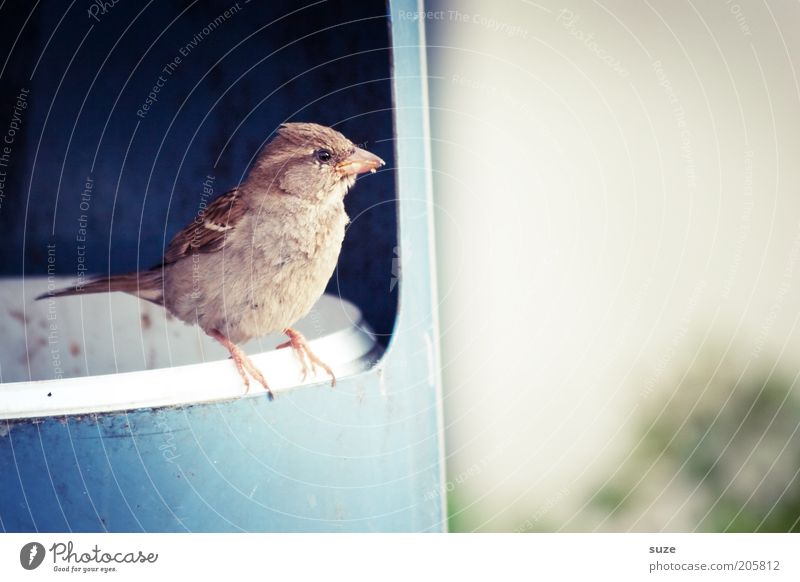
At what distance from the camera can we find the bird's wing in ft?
3.34

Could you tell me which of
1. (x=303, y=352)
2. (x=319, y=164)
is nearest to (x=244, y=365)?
(x=303, y=352)

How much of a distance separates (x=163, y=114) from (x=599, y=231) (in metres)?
0.71

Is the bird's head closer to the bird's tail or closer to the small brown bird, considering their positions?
the small brown bird

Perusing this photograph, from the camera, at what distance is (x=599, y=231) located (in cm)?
120

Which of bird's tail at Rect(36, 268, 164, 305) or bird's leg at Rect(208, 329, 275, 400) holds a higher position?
bird's tail at Rect(36, 268, 164, 305)

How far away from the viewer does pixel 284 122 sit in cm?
111

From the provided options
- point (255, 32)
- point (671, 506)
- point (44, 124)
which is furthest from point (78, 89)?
point (671, 506)

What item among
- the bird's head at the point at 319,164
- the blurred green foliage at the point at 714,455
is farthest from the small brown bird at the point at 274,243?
the blurred green foliage at the point at 714,455

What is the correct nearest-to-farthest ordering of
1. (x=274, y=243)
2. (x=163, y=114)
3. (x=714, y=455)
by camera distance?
(x=274, y=243) → (x=714, y=455) → (x=163, y=114)

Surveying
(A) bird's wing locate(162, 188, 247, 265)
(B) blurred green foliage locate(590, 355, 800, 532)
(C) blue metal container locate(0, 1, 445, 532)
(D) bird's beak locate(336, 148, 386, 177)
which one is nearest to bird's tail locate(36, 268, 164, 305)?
(A) bird's wing locate(162, 188, 247, 265)

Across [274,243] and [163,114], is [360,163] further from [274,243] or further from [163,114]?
[163,114]

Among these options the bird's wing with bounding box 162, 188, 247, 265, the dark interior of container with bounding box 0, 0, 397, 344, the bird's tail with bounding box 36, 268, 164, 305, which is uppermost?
the dark interior of container with bounding box 0, 0, 397, 344

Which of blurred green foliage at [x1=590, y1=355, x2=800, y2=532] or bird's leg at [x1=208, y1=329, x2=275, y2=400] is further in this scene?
blurred green foliage at [x1=590, y1=355, x2=800, y2=532]
